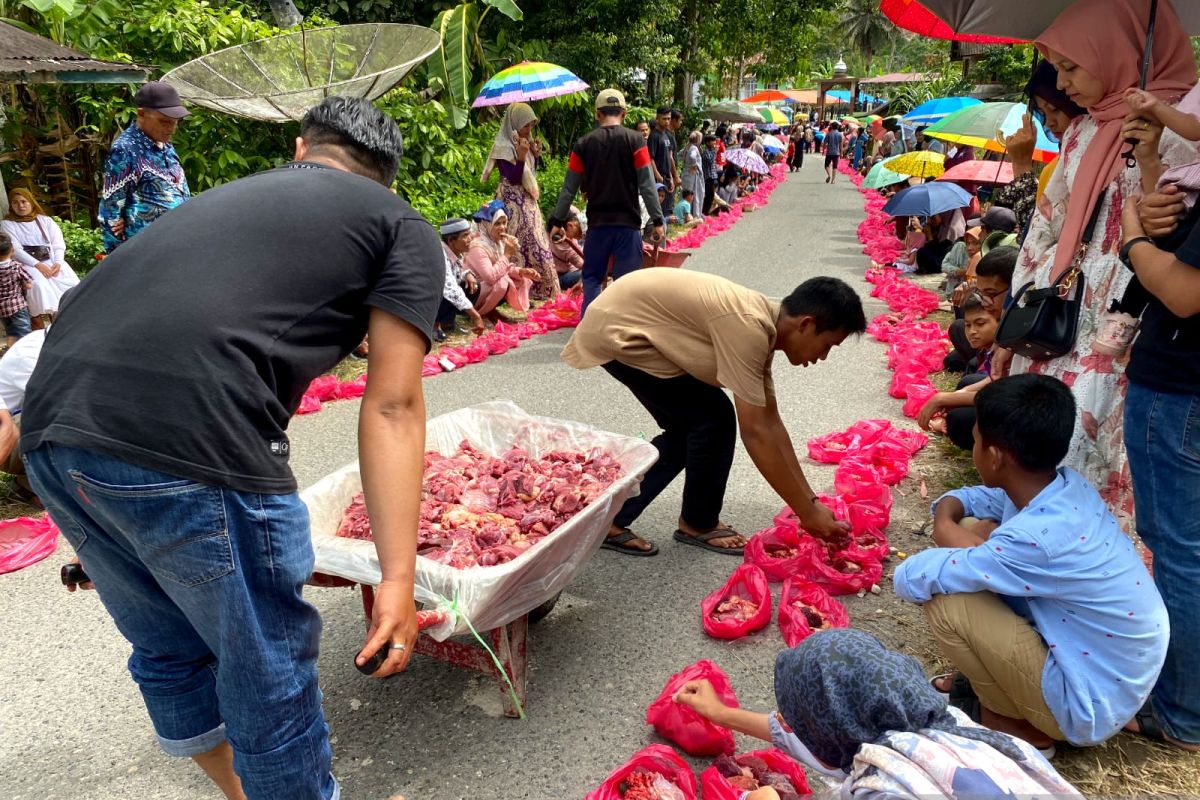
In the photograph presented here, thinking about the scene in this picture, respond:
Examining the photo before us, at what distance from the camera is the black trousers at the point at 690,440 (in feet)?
11.7

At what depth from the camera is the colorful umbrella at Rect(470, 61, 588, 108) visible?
30.1 ft

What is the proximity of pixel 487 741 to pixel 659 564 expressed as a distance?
130 cm

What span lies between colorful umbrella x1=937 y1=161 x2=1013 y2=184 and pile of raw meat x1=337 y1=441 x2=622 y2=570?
8061 millimetres

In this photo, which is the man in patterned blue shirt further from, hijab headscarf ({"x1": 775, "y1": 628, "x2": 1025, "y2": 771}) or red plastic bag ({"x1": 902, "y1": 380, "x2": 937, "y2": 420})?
red plastic bag ({"x1": 902, "y1": 380, "x2": 937, "y2": 420})

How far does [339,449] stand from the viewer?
198 inches

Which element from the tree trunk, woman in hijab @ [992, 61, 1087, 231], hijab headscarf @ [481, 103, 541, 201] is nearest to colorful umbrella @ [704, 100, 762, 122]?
the tree trunk

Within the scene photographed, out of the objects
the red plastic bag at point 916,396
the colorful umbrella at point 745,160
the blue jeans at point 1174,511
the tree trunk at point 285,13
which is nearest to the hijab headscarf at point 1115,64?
the blue jeans at point 1174,511

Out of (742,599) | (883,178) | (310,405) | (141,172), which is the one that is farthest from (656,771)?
(883,178)

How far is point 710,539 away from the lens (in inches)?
149

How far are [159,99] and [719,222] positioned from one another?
11.6 meters

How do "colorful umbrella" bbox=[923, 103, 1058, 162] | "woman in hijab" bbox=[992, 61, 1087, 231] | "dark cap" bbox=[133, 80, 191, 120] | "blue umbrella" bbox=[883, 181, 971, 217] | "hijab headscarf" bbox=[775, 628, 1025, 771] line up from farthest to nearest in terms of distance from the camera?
"blue umbrella" bbox=[883, 181, 971, 217], "colorful umbrella" bbox=[923, 103, 1058, 162], "dark cap" bbox=[133, 80, 191, 120], "woman in hijab" bbox=[992, 61, 1087, 231], "hijab headscarf" bbox=[775, 628, 1025, 771]

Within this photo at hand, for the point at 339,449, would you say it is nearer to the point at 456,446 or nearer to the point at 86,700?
the point at 456,446

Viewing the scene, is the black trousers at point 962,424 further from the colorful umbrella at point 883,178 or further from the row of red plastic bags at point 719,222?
the colorful umbrella at point 883,178

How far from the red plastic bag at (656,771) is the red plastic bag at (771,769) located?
4 centimetres
